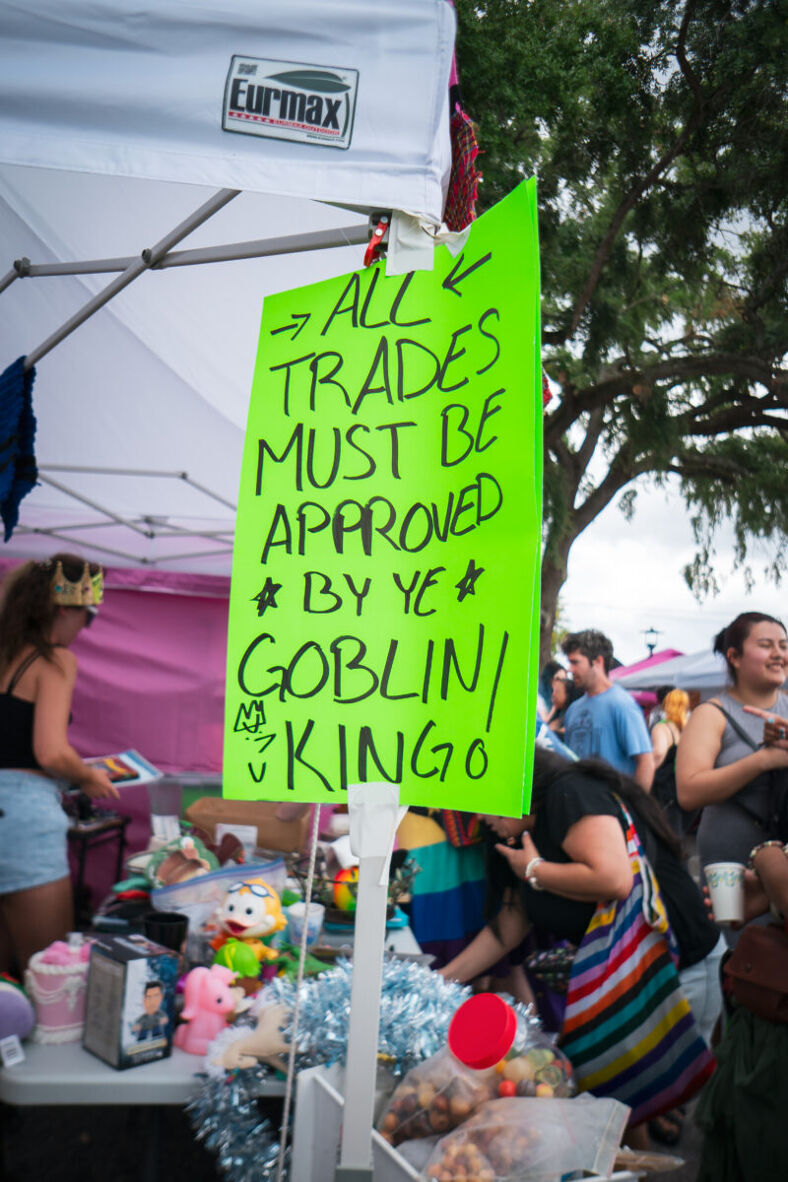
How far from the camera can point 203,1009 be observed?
5.56ft

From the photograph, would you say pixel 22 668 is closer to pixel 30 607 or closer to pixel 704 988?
pixel 30 607

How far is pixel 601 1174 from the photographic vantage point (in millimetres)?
1267

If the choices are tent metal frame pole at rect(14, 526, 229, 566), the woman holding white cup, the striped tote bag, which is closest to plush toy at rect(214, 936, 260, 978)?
the striped tote bag

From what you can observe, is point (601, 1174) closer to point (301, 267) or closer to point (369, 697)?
point (369, 697)

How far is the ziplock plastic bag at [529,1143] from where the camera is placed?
1250 mm


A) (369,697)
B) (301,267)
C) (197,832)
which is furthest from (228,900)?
(301,267)

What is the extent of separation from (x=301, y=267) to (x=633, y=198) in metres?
7.11

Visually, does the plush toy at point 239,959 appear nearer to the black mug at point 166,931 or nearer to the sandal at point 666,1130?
the black mug at point 166,931

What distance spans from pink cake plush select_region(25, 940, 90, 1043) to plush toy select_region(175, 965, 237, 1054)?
0.21 m

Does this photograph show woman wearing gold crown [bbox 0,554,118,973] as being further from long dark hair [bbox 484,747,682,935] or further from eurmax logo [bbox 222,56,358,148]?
A: eurmax logo [bbox 222,56,358,148]

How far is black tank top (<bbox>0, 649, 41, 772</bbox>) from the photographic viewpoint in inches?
94.7

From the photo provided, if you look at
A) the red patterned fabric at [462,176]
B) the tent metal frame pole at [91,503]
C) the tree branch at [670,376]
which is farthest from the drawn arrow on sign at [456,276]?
the tree branch at [670,376]

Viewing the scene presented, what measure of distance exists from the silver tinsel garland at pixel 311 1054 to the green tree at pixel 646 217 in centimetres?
739

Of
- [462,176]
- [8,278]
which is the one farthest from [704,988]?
[8,278]
